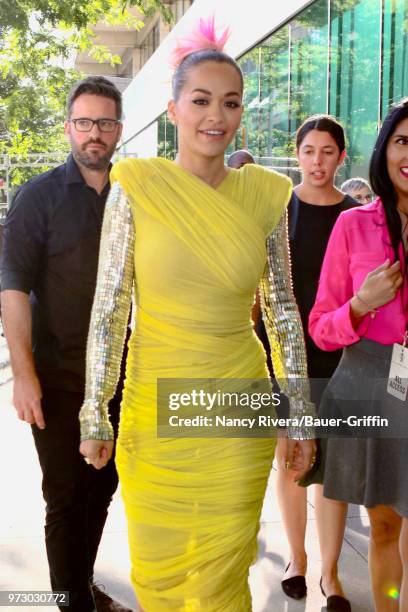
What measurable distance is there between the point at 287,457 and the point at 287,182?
874 mm

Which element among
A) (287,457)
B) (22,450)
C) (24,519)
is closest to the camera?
(287,457)

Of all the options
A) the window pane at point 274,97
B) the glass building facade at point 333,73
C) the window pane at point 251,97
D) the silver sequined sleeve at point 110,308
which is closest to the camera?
the silver sequined sleeve at point 110,308

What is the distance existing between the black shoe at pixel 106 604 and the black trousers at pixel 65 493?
0.30 meters

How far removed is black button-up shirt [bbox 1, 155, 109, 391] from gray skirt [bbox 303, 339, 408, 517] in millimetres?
1020

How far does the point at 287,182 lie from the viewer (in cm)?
276

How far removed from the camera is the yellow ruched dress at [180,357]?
98.2 inches

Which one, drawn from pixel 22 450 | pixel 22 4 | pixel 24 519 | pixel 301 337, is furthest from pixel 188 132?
pixel 22 4

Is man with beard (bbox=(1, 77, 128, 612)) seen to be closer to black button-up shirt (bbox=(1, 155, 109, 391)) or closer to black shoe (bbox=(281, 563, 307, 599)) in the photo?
black button-up shirt (bbox=(1, 155, 109, 391))

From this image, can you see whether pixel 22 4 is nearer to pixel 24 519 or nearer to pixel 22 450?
pixel 22 450

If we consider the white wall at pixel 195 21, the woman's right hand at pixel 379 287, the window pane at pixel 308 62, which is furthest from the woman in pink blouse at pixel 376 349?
the window pane at pixel 308 62

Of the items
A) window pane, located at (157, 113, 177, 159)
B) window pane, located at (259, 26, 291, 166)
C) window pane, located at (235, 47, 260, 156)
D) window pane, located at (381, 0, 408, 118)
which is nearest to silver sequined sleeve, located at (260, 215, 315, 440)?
window pane, located at (381, 0, 408, 118)

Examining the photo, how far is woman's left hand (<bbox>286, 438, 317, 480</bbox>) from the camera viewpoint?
270 cm

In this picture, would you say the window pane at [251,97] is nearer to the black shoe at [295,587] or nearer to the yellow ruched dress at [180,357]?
the black shoe at [295,587]

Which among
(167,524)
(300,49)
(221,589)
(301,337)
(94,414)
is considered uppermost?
(300,49)
